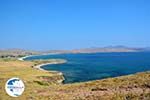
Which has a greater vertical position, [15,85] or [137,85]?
[15,85]

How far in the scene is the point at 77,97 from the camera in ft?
129

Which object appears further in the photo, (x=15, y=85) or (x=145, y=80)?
(x=145, y=80)

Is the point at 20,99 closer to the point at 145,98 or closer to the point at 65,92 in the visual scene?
the point at 65,92

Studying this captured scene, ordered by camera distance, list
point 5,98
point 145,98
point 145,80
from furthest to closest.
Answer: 1. point 145,80
2. point 5,98
3. point 145,98

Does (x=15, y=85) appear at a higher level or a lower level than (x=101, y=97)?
higher

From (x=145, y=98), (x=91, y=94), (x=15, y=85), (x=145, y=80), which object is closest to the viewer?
(x=15, y=85)

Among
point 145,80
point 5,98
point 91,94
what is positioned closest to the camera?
point 5,98

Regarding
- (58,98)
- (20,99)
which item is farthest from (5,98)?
(58,98)

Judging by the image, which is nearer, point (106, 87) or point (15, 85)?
point (15, 85)

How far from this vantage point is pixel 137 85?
44344 millimetres

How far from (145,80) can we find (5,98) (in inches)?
755

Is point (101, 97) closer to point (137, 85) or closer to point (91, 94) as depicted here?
point (91, 94)

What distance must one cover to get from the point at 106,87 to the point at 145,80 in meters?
5.38

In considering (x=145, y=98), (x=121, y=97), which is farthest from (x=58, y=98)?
(x=145, y=98)
